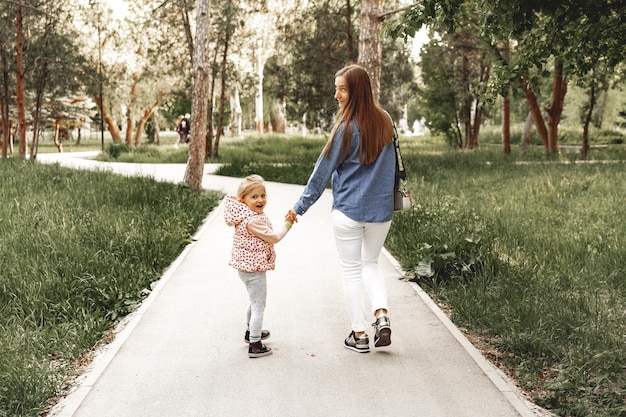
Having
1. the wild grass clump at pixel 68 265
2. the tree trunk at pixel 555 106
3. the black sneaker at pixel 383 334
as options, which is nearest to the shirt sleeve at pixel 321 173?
the black sneaker at pixel 383 334

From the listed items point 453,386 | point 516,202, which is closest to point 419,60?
point 516,202

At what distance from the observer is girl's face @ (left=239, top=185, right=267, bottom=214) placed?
4711 millimetres

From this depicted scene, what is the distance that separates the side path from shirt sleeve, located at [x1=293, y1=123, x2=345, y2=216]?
1140 millimetres

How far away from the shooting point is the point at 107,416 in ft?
12.7

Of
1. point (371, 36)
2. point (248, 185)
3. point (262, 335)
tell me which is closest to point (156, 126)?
point (371, 36)

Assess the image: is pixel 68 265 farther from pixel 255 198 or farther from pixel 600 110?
pixel 600 110

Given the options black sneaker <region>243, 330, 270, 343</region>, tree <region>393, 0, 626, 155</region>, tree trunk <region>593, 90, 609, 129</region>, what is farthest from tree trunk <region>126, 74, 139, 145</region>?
black sneaker <region>243, 330, 270, 343</region>

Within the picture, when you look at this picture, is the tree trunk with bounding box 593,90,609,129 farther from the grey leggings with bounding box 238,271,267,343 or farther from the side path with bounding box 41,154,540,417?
the grey leggings with bounding box 238,271,267,343

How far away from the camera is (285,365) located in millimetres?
4676

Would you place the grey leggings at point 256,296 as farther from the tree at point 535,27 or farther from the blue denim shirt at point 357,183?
the tree at point 535,27

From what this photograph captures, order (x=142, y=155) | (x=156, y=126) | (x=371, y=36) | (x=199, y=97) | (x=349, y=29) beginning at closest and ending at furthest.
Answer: (x=199, y=97) < (x=371, y=36) < (x=349, y=29) < (x=142, y=155) < (x=156, y=126)

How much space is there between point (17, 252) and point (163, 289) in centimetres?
184

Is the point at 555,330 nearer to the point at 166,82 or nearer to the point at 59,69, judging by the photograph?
the point at 59,69

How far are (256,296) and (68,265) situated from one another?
2704mm
